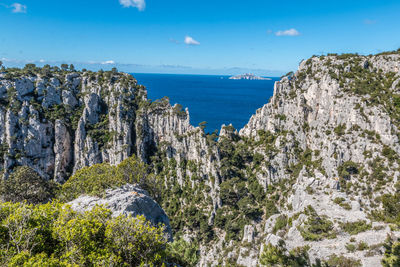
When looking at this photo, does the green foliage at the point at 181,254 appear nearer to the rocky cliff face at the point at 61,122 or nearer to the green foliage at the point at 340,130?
the rocky cliff face at the point at 61,122

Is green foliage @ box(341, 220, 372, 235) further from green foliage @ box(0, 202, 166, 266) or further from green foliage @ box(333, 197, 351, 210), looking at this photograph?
green foliage @ box(0, 202, 166, 266)

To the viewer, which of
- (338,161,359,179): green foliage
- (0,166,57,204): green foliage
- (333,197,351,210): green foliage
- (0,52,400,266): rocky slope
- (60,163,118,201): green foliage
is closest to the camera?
(60,163,118,201): green foliage

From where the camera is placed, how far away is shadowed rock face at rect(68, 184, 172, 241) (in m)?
28.0

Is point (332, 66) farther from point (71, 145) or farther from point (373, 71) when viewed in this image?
point (71, 145)

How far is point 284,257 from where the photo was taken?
2798 cm

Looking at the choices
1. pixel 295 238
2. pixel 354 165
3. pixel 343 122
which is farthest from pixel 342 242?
pixel 343 122

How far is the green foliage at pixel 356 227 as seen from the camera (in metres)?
30.2

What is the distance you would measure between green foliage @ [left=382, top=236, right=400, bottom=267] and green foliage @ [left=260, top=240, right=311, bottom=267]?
7565mm

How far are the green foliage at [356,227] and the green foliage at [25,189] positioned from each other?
49.3 meters

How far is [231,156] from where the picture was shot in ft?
275

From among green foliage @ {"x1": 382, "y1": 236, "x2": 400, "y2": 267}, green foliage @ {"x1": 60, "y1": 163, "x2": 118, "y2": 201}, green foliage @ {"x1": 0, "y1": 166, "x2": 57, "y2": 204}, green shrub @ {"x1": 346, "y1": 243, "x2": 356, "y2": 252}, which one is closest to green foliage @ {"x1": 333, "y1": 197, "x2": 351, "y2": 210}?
green shrub @ {"x1": 346, "y1": 243, "x2": 356, "y2": 252}

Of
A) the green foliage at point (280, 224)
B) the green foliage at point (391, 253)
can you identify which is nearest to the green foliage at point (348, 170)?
the green foliage at point (280, 224)

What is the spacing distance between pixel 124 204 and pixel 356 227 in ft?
100

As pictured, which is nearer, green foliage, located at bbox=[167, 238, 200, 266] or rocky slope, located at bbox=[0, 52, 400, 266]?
green foliage, located at bbox=[167, 238, 200, 266]
